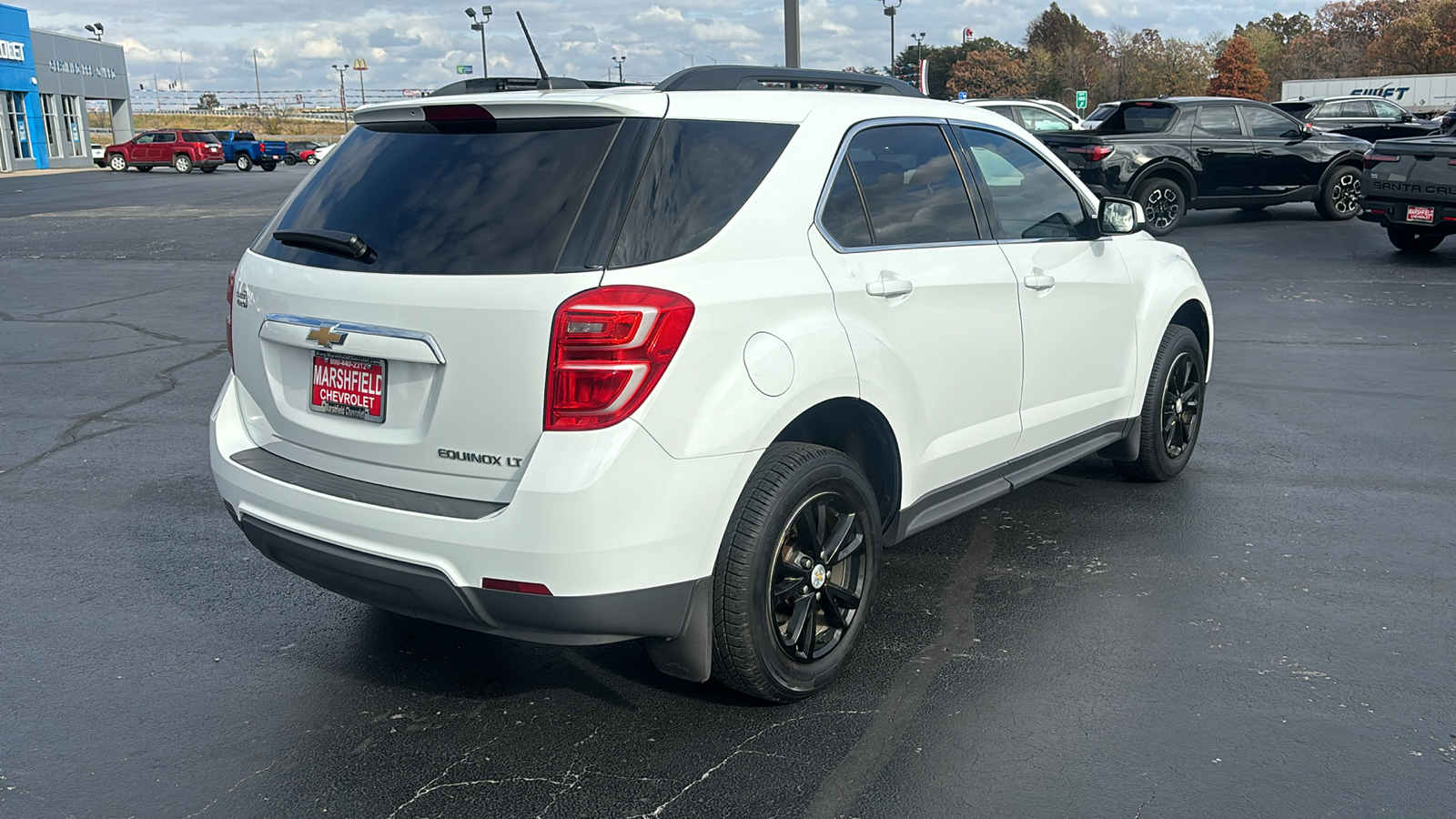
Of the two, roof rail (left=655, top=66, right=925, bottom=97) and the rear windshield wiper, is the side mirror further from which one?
the rear windshield wiper

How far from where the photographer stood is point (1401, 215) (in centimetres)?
1352

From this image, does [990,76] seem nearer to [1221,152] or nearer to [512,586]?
[1221,152]

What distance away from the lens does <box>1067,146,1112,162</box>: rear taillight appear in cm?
1630

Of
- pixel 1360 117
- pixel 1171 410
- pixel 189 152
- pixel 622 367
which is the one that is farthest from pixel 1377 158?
pixel 189 152

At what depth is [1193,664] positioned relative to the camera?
12.7 ft

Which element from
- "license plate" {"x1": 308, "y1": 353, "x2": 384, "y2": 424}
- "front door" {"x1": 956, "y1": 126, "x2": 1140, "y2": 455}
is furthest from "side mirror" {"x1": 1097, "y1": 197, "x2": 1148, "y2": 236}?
"license plate" {"x1": 308, "y1": 353, "x2": 384, "y2": 424}

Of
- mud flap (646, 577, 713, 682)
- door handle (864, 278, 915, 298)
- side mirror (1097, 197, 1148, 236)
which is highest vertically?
side mirror (1097, 197, 1148, 236)

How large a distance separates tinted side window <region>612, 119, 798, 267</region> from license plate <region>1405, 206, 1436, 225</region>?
12.2 m

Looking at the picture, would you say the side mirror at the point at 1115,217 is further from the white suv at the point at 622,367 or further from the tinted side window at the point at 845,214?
the tinted side window at the point at 845,214

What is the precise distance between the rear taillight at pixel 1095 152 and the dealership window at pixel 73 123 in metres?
55.6

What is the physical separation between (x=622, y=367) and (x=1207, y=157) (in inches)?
629

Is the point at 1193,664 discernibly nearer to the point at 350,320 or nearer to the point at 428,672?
the point at 428,672

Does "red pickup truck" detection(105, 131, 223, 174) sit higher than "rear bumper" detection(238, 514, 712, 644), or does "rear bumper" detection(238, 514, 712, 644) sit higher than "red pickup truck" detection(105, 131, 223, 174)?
"red pickup truck" detection(105, 131, 223, 174)

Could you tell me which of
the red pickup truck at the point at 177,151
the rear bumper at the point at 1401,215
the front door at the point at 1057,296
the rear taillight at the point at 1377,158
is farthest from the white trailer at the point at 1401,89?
the front door at the point at 1057,296
